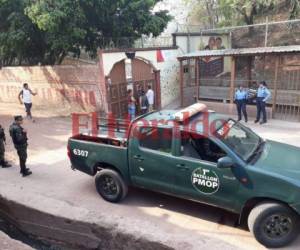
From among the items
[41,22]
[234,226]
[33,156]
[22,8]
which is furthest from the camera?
[22,8]

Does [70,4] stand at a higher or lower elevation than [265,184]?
higher

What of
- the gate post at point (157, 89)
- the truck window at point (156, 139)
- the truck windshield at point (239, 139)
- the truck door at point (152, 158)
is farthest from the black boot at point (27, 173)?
the gate post at point (157, 89)

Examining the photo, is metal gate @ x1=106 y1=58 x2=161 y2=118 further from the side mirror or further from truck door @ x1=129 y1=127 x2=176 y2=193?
the side mirror

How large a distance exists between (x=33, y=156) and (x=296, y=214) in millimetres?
7211

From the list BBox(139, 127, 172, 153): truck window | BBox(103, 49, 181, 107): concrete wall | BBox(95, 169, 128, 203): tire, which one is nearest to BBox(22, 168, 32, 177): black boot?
BBox(95, 169, 128, 203): tire

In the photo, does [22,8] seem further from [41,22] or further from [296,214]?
[296,214]

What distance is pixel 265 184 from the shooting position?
16.1ft

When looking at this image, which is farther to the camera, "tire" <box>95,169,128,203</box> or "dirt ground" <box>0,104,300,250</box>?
"tire" <box>95,169,128,203</box>

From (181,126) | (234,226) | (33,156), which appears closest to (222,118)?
(181,126)

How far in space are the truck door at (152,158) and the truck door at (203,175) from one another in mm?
197

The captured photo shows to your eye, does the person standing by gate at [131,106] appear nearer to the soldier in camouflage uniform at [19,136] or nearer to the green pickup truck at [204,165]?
the soldier in camouflage uniform at [19,136]

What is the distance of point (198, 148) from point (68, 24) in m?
9.73

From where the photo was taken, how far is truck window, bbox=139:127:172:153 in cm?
580

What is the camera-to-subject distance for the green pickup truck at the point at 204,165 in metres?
4.91
